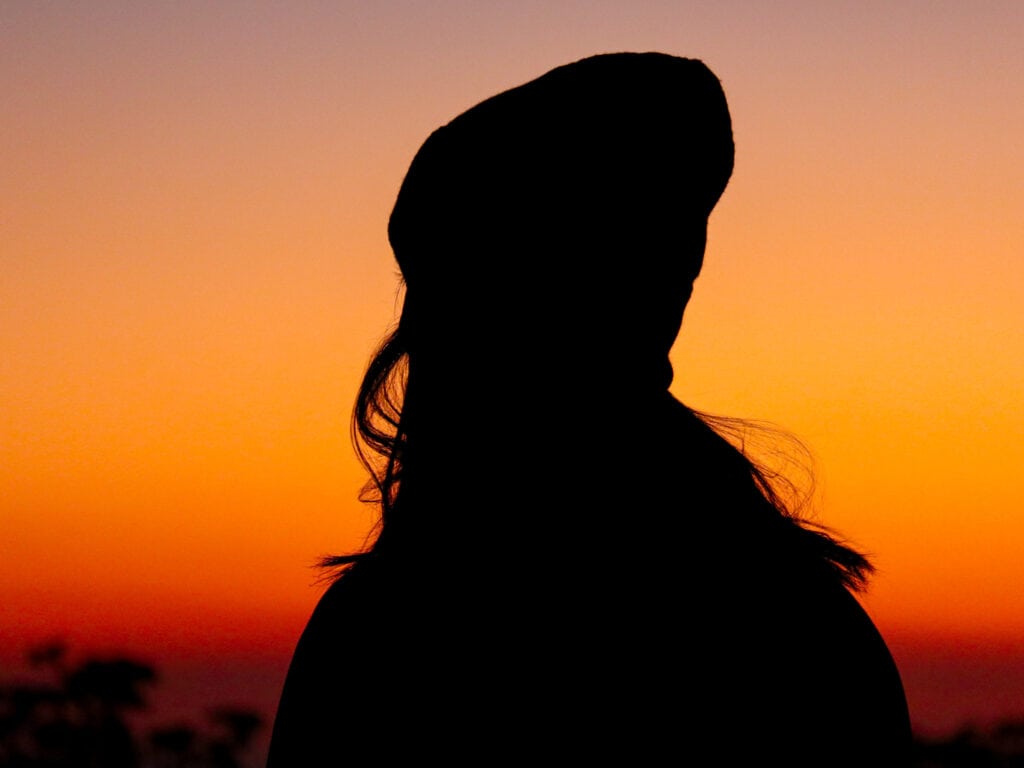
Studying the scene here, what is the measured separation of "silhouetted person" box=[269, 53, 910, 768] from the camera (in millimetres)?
2281

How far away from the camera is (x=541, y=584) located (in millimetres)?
2316

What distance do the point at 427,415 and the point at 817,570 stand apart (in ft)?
2.64

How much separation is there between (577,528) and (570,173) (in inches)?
27.1

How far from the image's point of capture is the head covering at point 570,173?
247 centimetres

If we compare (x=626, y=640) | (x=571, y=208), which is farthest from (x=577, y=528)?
(x=571, y=208)

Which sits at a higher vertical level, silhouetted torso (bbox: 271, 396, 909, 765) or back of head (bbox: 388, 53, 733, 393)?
back of head (bbox: 388, 53, 733, 393)

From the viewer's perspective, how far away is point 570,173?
2500 millimetres

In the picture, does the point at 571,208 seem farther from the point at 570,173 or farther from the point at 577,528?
the point at 577,528

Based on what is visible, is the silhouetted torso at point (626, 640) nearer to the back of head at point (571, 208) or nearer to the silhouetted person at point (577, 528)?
the silhouetted person at point (577, 528)

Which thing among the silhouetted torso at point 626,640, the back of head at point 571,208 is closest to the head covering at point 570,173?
the back of head at point 571,208

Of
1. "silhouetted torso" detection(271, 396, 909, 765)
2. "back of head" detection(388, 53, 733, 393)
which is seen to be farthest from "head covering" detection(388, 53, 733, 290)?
"silhouetted torso" detection(271, 396, 909, 765)

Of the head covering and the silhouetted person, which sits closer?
the silhouetted person

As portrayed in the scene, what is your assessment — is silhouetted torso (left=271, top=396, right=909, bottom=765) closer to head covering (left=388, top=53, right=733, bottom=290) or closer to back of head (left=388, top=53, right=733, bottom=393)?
back of head (left=388, top=53, right=733, bottom=393)

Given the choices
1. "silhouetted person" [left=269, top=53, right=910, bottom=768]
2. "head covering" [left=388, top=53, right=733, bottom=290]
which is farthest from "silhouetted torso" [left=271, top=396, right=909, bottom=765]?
"head covering" [left=388, top=53, right=733, bottom=290]
